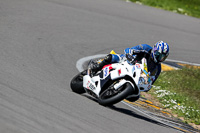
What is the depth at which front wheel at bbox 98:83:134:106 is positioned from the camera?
659cm

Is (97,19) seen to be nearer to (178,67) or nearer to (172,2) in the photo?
(178,67)

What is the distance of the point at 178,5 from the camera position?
66.1ft

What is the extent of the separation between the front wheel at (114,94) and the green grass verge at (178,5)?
12.7 meters

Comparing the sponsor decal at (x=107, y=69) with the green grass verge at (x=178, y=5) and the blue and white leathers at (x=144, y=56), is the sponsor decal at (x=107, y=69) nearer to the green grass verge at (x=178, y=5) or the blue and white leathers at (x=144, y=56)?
the blue and white leathers at (x=144, y=56)

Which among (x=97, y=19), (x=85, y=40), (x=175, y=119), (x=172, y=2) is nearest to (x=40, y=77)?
(x=175, y=119)

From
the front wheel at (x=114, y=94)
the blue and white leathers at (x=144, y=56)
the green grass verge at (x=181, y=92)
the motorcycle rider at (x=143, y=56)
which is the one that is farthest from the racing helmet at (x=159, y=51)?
the green grass verge at (x=181, y=92)

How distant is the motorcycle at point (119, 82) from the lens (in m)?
6.74

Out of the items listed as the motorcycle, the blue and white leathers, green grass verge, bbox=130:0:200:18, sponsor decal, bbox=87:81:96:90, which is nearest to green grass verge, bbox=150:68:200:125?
the blue and white leathers

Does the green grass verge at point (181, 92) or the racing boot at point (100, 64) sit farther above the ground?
the racing boot at point (100, 64)

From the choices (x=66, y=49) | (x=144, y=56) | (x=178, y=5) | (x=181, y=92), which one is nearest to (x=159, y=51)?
(x=144, y=56)

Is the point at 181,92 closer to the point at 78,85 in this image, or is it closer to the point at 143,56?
the point at 143,56

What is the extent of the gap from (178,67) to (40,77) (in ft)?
17.2

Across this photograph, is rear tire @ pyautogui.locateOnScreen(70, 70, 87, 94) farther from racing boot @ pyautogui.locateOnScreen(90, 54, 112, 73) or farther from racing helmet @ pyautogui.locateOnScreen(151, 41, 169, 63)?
racing helmet @ pyautogui.locateOnScreen(151, 41, 169, 63)

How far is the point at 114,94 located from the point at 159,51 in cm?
104
